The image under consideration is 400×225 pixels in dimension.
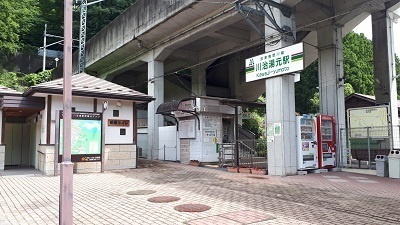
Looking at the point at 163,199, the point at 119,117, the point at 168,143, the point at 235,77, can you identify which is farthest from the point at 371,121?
the point at 235,77

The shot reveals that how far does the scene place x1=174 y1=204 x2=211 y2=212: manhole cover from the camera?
22.1 feet

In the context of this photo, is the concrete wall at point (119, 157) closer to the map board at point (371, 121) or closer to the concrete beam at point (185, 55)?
the map board at point (371, 121)

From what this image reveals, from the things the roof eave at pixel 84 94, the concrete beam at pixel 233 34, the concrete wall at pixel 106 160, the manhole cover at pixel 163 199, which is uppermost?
the concrete beam at pixel 233 34

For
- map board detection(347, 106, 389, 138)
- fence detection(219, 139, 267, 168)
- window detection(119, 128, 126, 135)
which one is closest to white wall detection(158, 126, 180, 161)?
fence detection(219, 139, 267, 168)

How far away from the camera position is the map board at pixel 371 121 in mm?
15320

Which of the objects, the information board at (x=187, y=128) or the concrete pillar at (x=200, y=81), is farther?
the concrete pillar at (x=200, y=81)

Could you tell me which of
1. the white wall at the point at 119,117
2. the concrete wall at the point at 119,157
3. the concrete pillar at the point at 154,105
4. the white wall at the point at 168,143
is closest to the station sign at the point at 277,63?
the white wall at the point at 119,117

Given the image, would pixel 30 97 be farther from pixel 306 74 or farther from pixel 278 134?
pixel 306 74

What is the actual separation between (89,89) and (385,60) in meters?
14.5

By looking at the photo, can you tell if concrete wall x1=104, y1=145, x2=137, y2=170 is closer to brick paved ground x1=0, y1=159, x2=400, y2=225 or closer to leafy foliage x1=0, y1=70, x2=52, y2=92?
brick paved ground x1=0, y1=159, x2=400, y2=225

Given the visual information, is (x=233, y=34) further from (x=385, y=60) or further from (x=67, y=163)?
(x=67, y=163)

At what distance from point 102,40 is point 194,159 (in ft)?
51.6

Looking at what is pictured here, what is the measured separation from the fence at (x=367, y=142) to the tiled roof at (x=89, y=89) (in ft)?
32.3

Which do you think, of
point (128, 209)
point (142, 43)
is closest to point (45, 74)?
point (142, 43)
